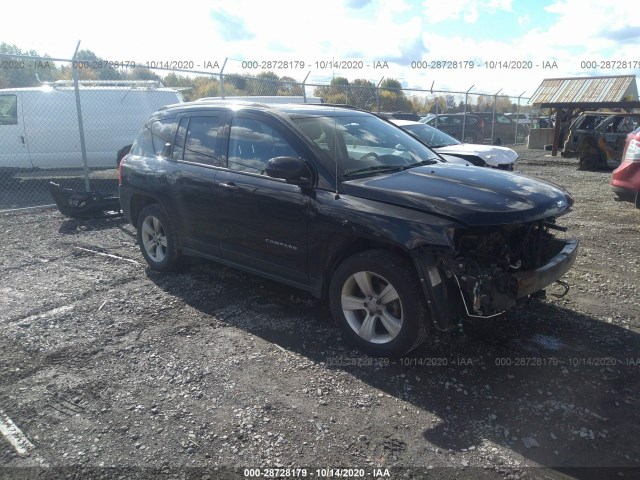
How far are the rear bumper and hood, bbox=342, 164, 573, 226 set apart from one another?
1.19 ft

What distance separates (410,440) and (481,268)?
1.20m

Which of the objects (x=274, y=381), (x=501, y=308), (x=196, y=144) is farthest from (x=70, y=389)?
(x=501, y=308)

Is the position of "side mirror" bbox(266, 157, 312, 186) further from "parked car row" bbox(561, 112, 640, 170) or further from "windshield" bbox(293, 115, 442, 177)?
"parked car row" bbox(561, 112, 640, 170)

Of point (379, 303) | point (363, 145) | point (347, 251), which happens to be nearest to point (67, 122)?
point (363, 145)

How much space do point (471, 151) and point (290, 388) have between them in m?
7.35

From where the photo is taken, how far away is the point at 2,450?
292 centimetres

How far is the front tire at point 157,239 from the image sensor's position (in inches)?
219

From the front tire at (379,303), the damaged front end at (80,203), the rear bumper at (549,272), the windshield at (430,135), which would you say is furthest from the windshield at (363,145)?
the windshield at (430,135)

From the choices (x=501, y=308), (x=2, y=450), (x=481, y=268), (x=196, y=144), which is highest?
(x=196, y=144)

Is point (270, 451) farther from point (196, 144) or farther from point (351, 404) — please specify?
point (196, 144)

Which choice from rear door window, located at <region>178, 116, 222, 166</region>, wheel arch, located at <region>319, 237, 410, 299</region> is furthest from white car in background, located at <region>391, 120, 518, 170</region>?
wheel arch, located at <region>319, 237, 410, 299</region>

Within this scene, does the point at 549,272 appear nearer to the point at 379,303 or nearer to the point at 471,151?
the point at 379,303

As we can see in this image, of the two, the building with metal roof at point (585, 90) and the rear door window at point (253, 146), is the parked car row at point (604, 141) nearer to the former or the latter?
the rear door window at point (253, 146)

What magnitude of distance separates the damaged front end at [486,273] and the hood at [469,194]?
16 centimetres
